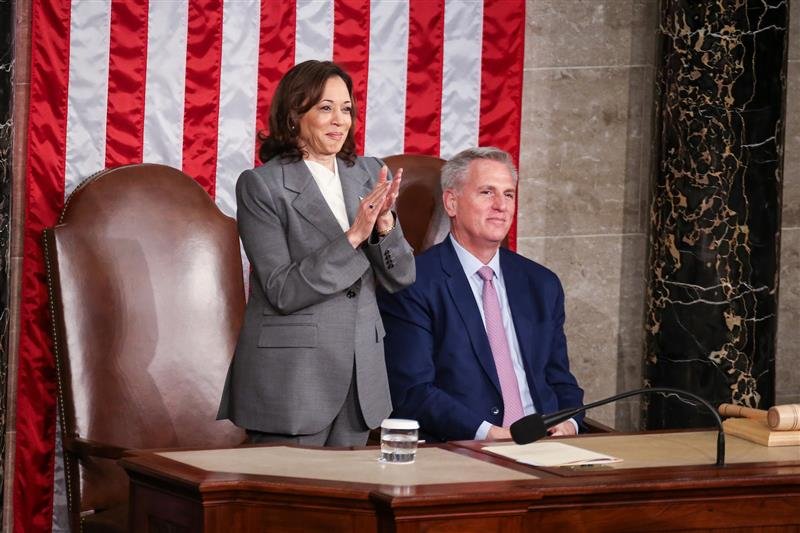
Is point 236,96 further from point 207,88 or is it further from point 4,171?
point 4,171

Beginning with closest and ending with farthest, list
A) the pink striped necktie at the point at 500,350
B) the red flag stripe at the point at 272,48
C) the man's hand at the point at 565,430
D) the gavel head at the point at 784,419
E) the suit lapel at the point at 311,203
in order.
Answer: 1. the gavel head at the point at 784,419
2. the suit lapel at the point at 311,203
3. the man's hand at the point at 565,430
4. the pink striped necktie at the point at 500,350
5. the red flag stripe at the point at 272,48

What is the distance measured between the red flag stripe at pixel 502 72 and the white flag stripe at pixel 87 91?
5.13 feet

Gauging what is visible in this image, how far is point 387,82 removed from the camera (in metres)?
5.21

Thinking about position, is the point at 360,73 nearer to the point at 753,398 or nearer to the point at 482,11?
the point at 482,11

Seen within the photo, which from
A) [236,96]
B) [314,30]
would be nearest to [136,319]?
[236,96]

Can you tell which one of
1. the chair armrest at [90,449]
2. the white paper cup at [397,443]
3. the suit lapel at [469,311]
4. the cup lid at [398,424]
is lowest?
the chair armrest at [90,449]

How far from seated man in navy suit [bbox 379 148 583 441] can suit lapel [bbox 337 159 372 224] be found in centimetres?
47

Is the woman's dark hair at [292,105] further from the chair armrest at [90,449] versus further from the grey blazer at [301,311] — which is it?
the chair armrest at [90,449]

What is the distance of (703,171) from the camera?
17.0 feet

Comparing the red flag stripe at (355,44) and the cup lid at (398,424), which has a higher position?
the red flag stripe at (355,44)

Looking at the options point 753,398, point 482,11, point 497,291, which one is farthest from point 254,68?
point 753,398

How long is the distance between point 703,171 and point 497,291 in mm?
1293

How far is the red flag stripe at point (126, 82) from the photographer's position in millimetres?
4805

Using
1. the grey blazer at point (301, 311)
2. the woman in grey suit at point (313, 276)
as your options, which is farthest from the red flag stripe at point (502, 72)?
the grey blazer at point (301, 311)
